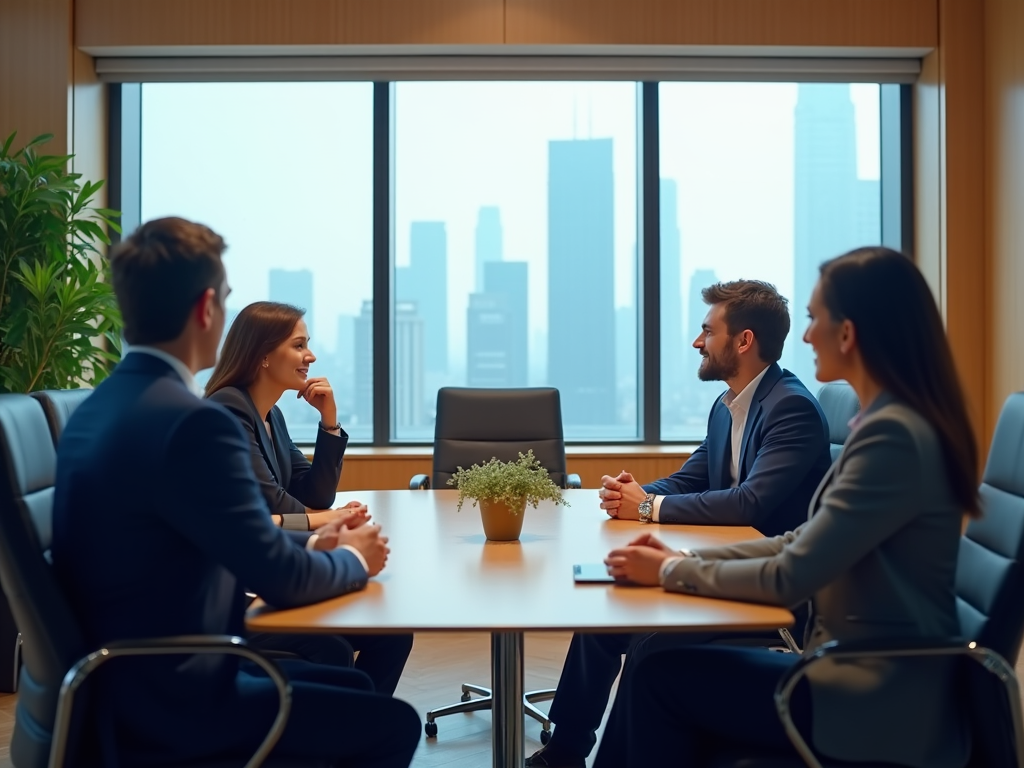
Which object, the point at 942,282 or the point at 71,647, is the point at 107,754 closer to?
the point at 71,647

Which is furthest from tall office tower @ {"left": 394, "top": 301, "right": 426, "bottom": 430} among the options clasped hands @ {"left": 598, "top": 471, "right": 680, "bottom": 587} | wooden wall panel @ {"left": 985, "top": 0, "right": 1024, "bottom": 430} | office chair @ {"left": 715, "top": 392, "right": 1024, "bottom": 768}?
office chair @ {"left": 715, "top": 392, "right": 1024, "bottom": 768}

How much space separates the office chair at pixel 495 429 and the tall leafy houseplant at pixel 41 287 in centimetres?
152

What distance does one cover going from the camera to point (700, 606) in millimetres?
1832

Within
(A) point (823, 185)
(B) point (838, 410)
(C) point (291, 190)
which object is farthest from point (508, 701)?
(A) point (823, 185)


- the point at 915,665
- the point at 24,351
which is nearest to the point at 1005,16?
the point at 915,665

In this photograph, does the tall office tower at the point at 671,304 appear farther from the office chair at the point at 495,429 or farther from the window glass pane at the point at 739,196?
the office chair at the point at 495,429

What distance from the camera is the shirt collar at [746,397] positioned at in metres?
3.06

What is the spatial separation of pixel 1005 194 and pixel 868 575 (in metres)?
3.71

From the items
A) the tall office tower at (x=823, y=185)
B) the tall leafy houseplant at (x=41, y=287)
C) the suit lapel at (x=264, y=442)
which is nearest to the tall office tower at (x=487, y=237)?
the tall office tower at (x=823, y=185)

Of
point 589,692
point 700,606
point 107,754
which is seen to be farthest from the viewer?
point 589,692

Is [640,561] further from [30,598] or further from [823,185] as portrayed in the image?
[823,185]

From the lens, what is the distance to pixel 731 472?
3.14m

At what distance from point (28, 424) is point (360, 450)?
10.8 ft

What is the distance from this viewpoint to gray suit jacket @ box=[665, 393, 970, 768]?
1.74 metres
